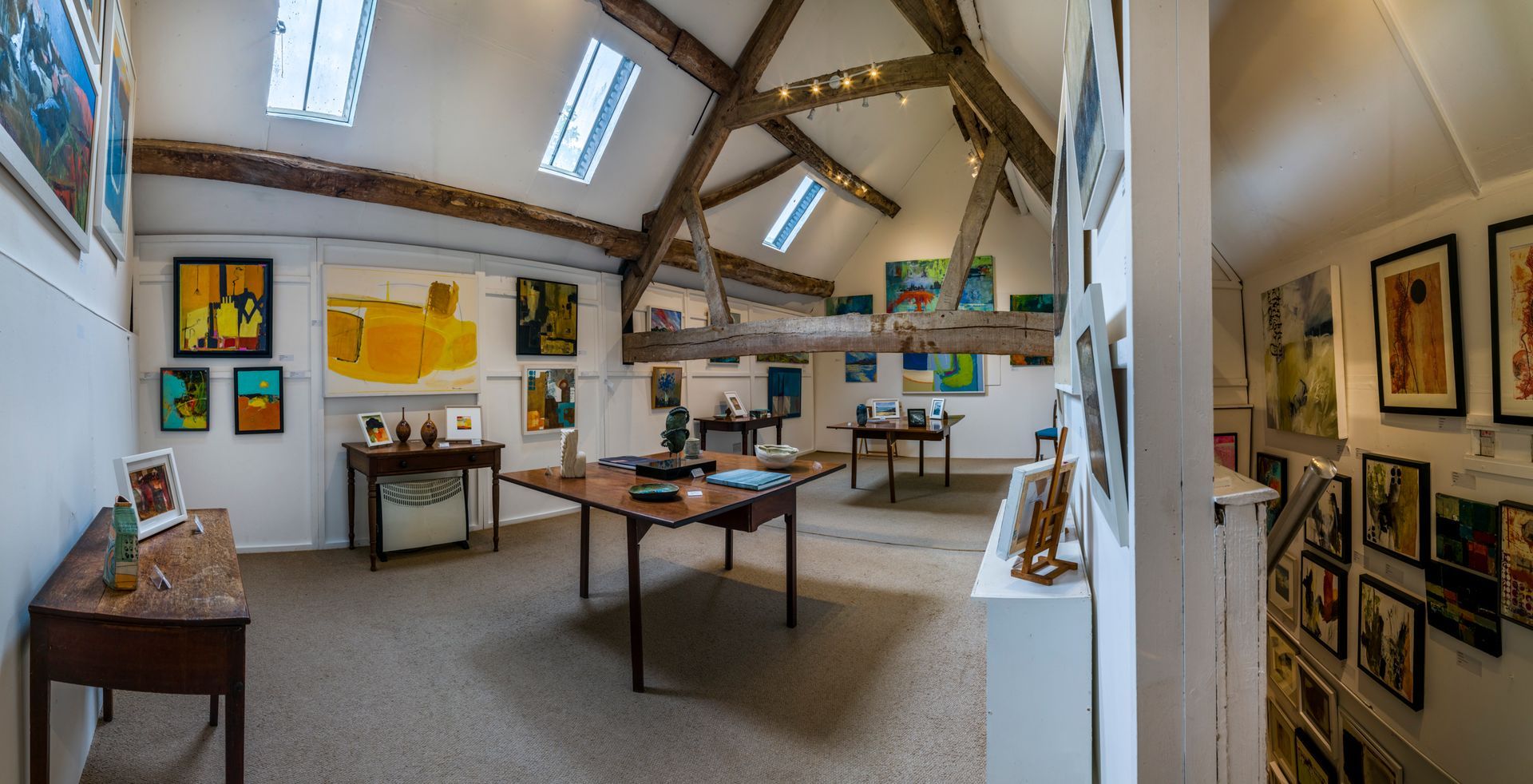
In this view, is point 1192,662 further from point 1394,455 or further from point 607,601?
point 607,601

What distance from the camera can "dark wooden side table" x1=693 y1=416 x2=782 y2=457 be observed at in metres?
7.50

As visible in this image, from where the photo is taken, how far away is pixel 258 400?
14.4 feet

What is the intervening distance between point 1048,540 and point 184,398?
18.6 ft

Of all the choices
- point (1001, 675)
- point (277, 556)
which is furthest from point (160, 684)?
point (277, 556)

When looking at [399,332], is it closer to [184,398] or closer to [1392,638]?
[184,398]

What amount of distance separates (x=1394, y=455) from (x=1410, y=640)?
0.57m

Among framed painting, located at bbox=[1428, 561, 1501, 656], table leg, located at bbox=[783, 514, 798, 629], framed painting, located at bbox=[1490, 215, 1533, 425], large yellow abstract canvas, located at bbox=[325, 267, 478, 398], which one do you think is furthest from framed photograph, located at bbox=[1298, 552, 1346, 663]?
large yellow abstract canvas, located at bbox=[325, 267, 478, 398]

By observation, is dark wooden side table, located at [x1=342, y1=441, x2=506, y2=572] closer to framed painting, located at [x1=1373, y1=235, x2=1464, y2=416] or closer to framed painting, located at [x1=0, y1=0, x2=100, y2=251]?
framed painting, located at [x1=0, y1=0, x2=100, y2=251]

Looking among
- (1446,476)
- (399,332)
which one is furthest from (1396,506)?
(399,332)

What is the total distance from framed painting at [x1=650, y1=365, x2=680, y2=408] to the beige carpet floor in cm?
278

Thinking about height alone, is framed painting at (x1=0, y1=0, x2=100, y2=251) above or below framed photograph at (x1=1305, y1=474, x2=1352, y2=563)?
above

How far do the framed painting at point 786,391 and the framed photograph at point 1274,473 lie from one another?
21.5 feet

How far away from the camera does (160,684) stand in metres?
1.30

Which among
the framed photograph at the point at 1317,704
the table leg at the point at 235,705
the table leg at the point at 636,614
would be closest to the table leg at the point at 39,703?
the table leg at the point at 235,705
